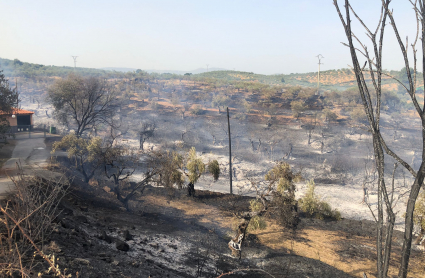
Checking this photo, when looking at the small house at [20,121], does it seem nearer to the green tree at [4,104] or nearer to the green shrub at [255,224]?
the green tree at [4,104]

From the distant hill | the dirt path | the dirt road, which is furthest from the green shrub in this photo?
the distant hill

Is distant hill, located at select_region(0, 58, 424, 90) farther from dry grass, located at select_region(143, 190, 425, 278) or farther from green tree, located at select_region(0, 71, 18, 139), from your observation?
dry grass, located at select_region(143, 190, 425, 278)

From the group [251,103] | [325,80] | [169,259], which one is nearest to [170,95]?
[251,103]

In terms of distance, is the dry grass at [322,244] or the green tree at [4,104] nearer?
the dry grass at [322,244]

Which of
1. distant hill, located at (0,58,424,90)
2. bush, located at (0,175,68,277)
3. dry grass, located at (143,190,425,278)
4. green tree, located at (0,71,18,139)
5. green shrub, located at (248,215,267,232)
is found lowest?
dry grass, located at (143,190,425,278)

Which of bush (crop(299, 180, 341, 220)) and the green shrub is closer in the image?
the green shrub

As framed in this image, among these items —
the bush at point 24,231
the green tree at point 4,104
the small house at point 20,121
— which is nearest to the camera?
the bush at point 24,231

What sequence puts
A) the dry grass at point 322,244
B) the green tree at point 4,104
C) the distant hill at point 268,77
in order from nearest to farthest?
the dry grass at point 322,244
the green tree at point 4,104
the distant hill at point 268,77

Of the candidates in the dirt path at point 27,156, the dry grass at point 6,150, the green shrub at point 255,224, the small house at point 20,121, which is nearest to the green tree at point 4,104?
the dry grass at point 6,150

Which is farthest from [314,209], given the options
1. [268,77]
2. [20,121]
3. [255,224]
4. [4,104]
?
[268,77]

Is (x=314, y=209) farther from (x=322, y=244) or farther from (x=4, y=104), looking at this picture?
(x=4, y=104)

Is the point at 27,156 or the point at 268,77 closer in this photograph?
the point at 27,156

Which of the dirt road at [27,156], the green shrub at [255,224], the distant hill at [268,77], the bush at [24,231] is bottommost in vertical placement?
the green shrub at [255,224]

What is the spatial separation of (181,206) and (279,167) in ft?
24.4
